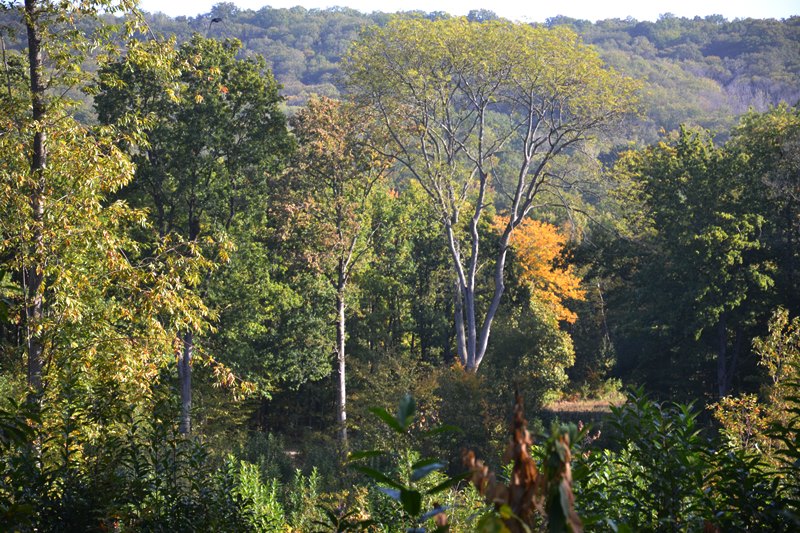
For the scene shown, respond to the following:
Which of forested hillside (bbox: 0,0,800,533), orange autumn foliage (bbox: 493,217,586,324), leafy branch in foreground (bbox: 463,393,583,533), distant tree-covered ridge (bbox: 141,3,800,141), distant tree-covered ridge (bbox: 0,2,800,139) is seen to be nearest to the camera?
leafy branch in foreground (bbox: 463,393,583,533)

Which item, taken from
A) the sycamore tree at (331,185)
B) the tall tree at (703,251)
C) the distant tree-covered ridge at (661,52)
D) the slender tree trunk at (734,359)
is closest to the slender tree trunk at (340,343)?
the sycamore tree at (331,185)

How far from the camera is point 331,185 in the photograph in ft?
81.4

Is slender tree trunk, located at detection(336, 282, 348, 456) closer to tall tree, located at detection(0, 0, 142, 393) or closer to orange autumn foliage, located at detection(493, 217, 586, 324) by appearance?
orange autumn foliage, located at detection(493, 217, 586, 324)

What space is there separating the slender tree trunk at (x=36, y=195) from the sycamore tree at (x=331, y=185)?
15.4 metres

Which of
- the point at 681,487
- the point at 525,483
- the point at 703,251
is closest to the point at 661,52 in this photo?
the point at 703,251

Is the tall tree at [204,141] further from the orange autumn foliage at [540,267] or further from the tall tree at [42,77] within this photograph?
the orange autumn foliage at [540,267]

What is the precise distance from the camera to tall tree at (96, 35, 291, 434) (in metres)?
20.5

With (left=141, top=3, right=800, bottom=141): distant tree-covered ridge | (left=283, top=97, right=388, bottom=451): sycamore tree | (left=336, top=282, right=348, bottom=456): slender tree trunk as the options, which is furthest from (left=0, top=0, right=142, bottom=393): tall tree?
(left=141, top=3, right=800, bottom=141): distant tree-covered ridge

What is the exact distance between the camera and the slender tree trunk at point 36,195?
7.39 meters

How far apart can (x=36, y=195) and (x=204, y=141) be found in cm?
1419

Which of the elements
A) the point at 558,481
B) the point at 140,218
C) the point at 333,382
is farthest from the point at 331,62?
the point at 558,481

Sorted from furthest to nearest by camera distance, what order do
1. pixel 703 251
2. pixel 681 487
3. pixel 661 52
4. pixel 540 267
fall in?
1. pixel 661 52
2. pixel 540 267
3. pixel 703 251
4. pixel 681 487

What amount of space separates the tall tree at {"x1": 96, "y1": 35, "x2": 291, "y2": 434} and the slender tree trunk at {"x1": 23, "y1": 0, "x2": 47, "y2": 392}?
12289mm

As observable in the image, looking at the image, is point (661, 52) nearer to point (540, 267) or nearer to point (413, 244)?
point (540, 267)
